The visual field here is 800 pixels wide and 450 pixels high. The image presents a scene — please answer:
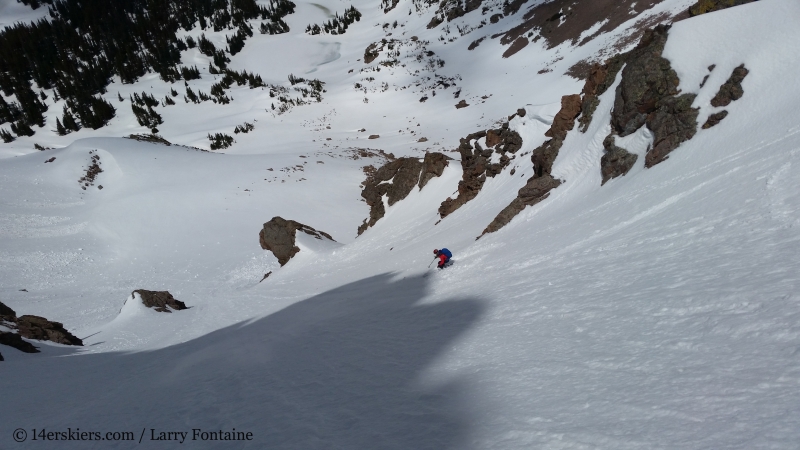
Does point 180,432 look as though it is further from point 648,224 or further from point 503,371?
point 648,224

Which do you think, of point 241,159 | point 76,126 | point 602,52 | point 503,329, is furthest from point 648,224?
point 76,126

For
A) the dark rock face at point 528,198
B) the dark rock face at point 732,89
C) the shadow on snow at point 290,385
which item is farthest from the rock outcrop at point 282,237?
the dark rock face at point 732,89

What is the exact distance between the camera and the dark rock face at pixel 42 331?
545 inches

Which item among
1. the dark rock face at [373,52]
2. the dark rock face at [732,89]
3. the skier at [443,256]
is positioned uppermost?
the dark rock face at [373,52]

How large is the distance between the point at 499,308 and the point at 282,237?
17.7 metres

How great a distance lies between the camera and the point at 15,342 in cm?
1126

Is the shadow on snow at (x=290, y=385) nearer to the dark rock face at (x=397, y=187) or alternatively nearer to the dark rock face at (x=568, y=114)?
the dark rock face at (x=568, y=114)

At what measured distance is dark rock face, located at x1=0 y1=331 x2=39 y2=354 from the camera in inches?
433

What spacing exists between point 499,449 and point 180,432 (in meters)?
4.02

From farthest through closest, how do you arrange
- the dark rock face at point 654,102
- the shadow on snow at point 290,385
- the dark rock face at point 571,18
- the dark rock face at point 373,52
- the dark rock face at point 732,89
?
the dark rock face at point 373,52, the dark rock face at point 571,18, the dark rock face at point 654,102, the dark rock face at point 732,89, the shadow on snow at point 290,385

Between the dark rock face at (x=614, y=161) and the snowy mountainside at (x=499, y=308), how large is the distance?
0.21 m

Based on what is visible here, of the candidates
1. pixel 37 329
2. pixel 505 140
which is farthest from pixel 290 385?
pixel 505 140

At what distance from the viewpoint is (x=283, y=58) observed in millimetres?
78438

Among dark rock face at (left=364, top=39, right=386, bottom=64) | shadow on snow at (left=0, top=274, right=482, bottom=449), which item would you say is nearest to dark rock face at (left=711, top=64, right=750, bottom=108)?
shadow on snow at (left=0, top=274, right=482, bottom=449)
